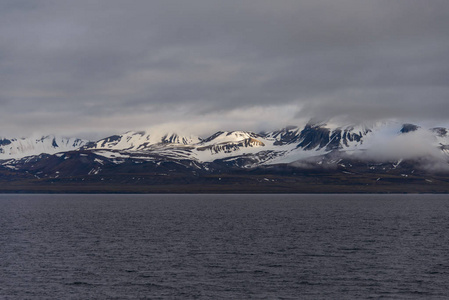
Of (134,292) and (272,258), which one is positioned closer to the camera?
(134,292)

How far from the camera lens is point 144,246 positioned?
93.4 m

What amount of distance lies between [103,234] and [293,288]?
62.2 m

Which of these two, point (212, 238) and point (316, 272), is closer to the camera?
point (316, 272)

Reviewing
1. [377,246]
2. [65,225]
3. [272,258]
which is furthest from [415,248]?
[65,225]

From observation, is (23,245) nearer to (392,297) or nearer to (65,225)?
(65,225)

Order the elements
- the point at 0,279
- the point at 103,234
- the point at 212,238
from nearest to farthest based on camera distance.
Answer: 1. the point at 0,279
2. the point at 212,238
3. the point at 103,234

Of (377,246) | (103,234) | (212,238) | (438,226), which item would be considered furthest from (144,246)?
(438,226)

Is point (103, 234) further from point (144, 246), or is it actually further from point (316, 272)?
point (316, 272)

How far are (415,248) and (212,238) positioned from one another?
3652 centimetres

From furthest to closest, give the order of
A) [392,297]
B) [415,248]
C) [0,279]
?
[415,248] → [0,279] → [392,297]

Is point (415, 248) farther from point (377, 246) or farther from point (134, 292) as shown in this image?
point (134, 292)

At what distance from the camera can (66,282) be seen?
63.1 meters

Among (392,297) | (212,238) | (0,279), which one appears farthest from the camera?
(212,238)

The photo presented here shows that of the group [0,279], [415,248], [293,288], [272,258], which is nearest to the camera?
A: [293,288]
